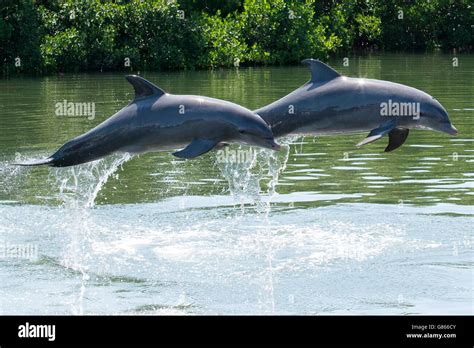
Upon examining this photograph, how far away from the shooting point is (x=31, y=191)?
20.1 metres

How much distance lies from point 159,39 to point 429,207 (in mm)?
33403

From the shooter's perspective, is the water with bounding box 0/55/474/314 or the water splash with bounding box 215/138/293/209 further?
the water splash with bounding box 215/138/293/209

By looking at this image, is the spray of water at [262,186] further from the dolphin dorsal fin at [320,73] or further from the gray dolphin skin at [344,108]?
the dolphin dorsal fin at [320,73]

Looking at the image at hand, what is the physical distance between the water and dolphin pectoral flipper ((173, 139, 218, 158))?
1534mm

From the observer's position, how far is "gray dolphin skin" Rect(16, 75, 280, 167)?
37.3 ft

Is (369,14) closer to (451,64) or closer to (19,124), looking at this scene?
(451,64)

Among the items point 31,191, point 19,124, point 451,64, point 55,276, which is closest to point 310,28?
point 451,64

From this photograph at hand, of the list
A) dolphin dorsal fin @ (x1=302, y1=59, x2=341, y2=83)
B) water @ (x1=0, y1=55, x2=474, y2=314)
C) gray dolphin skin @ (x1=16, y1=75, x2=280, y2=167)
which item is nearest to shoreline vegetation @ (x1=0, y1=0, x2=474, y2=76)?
water @ (x1=0, y1=55, x2=474, y2=314)

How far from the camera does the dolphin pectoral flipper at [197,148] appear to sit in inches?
443

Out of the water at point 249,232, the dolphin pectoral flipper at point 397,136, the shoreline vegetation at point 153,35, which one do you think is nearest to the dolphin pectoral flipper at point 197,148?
the water at point 249,232

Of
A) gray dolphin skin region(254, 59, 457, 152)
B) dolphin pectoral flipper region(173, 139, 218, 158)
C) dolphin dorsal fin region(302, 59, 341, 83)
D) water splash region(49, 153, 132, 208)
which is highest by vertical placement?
dolphin dorsal fin region(302, 59, 341, 83)

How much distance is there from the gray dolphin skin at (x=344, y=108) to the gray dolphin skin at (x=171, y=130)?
0.33 meters

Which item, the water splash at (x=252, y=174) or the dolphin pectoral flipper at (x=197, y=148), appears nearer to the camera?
the dolphin pectoral flipper at (x=197, y=148)

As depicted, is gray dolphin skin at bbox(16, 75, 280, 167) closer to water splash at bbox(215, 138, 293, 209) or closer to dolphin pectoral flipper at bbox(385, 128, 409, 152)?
dolphin pectoral flipper at bbox(385, 128, 409, 152)
